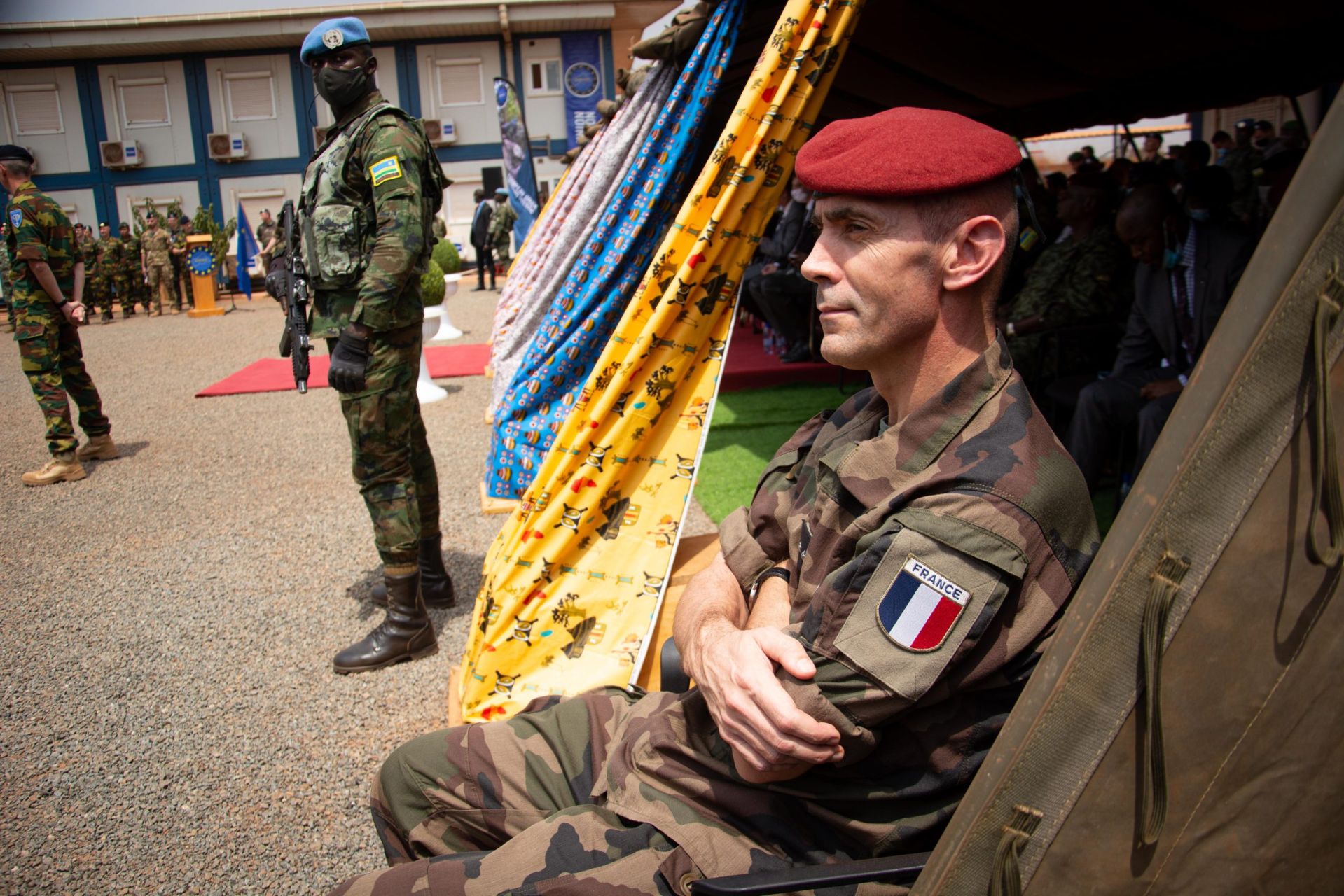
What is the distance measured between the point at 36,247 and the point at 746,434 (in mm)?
4672

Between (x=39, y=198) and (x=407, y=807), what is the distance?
5.79 m

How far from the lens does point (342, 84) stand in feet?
10.4

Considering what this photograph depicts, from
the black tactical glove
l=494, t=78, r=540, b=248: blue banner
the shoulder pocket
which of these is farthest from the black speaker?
the shoulder pocket

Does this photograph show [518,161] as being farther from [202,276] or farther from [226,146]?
[226,146]

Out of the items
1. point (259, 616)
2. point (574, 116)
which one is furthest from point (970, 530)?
point (574, 116)

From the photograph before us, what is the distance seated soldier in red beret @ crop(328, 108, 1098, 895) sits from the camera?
1.22 m

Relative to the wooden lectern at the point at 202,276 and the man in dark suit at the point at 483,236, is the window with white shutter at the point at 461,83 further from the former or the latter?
the wooden lectern at the point at 202,276

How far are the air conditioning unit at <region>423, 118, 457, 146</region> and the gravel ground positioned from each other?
63.9ft

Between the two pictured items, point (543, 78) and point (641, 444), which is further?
point (543, 78)

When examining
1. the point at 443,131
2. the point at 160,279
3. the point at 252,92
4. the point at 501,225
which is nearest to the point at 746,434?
the point at 501,225

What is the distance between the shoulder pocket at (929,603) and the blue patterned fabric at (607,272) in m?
2.67

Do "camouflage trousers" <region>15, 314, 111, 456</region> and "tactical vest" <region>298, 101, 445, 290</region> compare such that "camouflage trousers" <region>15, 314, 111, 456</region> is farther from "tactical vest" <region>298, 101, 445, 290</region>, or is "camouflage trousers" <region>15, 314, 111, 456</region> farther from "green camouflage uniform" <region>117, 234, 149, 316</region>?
"green camouflage uniform" <region>117, 234, 149, 316</region>

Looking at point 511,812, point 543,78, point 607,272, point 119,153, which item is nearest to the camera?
point 511,812

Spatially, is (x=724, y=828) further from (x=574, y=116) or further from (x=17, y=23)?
(x=17, y=23)
